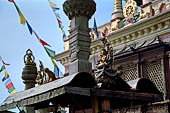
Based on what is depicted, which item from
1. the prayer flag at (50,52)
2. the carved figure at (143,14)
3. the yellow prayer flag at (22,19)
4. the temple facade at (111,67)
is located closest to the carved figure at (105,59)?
A: the temple facade at (111,67)

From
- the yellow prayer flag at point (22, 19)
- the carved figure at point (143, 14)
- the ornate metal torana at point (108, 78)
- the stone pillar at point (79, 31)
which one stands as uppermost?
the carved figure at point (143, 14)

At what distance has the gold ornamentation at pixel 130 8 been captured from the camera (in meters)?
18.0

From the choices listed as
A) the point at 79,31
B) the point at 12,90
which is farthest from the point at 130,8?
the point at 79,31

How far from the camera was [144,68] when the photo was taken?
15922 millimetres

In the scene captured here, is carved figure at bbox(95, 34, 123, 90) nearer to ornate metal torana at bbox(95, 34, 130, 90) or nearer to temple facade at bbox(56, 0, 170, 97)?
ornate metal torana at bbox(95, 34, 130, 90)

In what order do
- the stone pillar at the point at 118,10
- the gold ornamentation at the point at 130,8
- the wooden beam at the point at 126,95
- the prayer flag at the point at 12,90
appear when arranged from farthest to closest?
the stone pillar at the point at 118,10, the gold ornamentation at the point at 130,8, the prayer flag at the point at 12,90, the wooden beam at the point at 126,95

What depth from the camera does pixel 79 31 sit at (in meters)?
8.82

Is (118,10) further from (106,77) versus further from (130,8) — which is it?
(106,77)

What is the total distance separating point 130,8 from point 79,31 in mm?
10144

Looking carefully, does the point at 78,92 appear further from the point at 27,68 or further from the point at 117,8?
the point at 117,8

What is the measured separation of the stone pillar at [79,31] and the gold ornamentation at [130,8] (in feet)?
30.8

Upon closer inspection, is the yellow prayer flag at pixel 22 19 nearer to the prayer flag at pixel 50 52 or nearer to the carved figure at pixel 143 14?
the prayer flag at pixel 50 52

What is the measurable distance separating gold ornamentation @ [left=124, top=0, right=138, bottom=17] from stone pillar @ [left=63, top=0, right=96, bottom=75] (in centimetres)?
938

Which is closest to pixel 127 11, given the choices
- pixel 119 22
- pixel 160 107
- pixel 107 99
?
pixel 119 22
